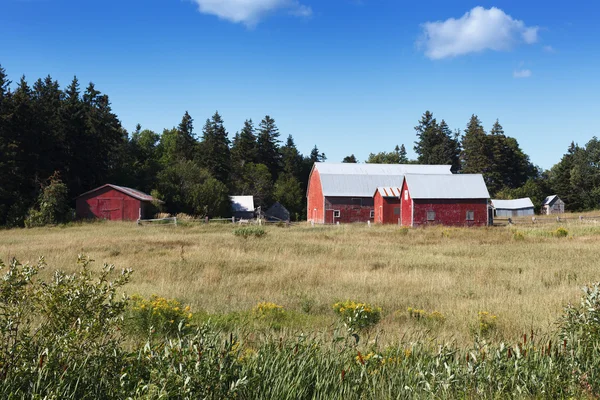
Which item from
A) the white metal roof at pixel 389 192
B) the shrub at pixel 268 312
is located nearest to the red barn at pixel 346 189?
the white metal roof at pixel 389 192

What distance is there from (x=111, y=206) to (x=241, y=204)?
68.5ft

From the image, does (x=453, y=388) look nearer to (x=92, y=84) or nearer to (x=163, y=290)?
(x=163, y=290)

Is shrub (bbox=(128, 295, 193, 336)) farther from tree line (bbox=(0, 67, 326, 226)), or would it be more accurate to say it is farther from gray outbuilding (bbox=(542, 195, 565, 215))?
gray outbuilding (bbox=(542, 195, 565, 215))

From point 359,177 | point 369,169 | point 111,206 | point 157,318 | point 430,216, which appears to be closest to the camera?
point 157,318

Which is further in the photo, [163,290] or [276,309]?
[163,290]

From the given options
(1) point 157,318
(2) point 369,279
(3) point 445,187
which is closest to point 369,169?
(3) point 445,187

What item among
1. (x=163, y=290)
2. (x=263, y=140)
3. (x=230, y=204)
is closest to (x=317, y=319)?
(x=163, y=290)

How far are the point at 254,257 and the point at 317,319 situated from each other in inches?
395

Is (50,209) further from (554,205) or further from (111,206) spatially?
(554,205)

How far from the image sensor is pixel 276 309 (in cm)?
948

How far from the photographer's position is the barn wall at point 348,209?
189ft

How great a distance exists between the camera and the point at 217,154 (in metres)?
81.1

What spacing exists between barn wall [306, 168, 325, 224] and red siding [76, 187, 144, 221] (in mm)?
22005

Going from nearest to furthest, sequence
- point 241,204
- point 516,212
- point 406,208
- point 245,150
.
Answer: point 406,208 < point 241,204 < point 516,212 < point 245,150
